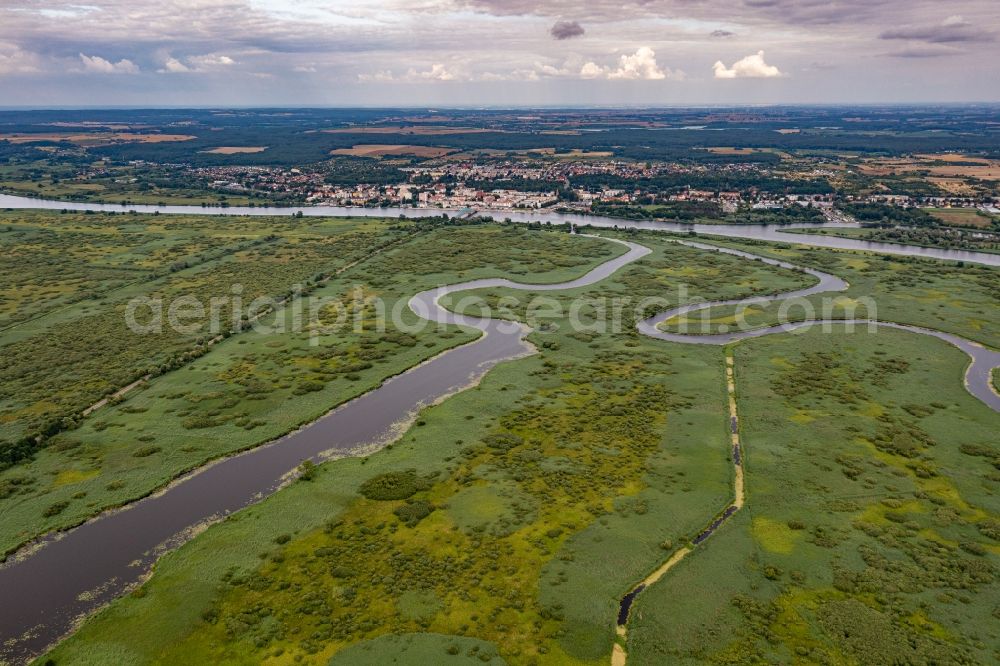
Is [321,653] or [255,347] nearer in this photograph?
[321,653]

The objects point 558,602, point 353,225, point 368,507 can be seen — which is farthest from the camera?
point 353,225

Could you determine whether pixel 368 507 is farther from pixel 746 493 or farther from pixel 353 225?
pixel 353 225

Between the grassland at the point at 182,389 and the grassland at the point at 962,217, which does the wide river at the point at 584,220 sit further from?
the grassland at the point at 182,389

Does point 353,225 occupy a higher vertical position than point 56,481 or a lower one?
higher

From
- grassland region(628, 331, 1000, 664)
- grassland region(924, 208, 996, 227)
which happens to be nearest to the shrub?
grassland region(628, 331, 1000, 664)

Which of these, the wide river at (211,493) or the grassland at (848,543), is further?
the wide river at (211,493)

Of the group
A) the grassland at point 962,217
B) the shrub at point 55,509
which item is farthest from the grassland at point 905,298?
the shrub at point 55,509

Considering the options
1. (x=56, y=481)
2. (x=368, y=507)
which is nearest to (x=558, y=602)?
(x=368, y=507)
